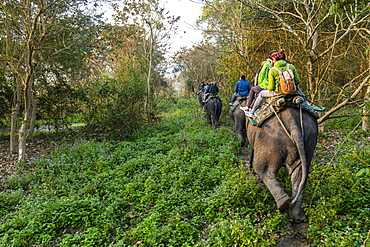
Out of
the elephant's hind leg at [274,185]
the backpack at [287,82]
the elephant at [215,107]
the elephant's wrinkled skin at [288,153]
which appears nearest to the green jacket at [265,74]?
the backpack at [287,82]

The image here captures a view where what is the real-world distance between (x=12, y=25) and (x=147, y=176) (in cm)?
771

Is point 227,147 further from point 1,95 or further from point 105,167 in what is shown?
point 1,95

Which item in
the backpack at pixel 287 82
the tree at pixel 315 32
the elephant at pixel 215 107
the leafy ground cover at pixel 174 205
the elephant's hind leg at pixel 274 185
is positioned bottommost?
the leafy ground cover at pixel 174 205

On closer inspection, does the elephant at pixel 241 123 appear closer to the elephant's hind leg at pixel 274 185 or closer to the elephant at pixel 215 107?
the elephant at pixel 215 107

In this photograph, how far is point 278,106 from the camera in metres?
4.09

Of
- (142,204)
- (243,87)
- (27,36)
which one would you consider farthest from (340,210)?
(27,36)

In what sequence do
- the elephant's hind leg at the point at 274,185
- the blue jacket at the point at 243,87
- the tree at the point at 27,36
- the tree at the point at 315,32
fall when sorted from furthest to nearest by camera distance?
the blue jacket at the point at 243,87
the tree at the point at 27,36
the tree at the point at 315,32
the elephant's hind leg at the point at 274,185

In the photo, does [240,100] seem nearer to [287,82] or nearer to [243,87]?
[243,87]

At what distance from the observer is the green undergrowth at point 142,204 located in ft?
12.4

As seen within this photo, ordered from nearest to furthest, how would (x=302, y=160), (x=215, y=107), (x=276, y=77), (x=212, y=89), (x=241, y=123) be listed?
(x=302, y=160) < (x=276, y=77) < (x=241, y=123) < (x=215, y=107) < (x=212, y=89)

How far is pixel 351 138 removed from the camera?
7969 millimetres

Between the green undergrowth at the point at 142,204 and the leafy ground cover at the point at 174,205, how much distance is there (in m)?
0.02

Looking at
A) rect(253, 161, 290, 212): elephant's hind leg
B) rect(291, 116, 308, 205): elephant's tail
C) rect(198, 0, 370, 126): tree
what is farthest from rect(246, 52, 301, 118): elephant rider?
rect(253, 161, 290, 212): elephant's hind leg

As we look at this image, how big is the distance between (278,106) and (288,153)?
31.1 inches
